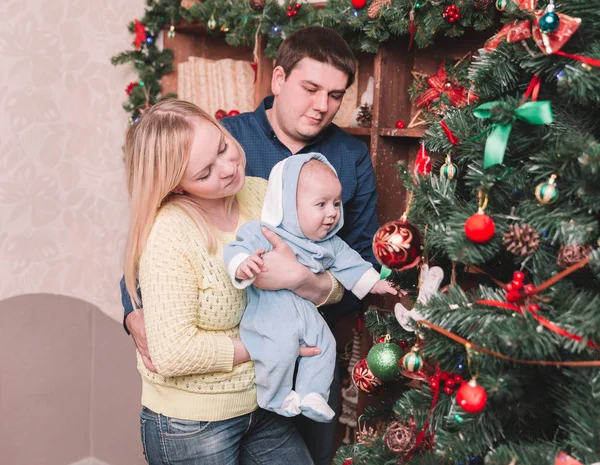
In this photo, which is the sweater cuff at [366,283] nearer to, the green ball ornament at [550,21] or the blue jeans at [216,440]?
the blue jeans at [216,440]

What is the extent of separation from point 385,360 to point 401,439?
0.24m

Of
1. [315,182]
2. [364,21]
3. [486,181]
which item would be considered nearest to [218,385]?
[315,182]

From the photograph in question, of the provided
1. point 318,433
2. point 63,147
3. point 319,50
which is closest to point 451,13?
point 319,50

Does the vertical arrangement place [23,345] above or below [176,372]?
below

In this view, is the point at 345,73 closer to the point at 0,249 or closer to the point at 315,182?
the point at 315,182

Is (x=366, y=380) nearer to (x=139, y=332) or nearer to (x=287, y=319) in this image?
(x=287, y=319)

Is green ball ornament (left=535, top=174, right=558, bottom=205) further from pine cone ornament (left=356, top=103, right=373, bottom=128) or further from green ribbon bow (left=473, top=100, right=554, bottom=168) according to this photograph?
pine cone ornament (left=356, top=103, right=373, bottom=128)

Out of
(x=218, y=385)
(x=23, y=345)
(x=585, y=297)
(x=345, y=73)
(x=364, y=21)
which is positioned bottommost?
(x=23, y=345)

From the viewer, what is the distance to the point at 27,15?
8.00 feet

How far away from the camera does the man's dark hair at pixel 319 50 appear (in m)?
1.92

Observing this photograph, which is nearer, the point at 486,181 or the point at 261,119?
the point at 486,181

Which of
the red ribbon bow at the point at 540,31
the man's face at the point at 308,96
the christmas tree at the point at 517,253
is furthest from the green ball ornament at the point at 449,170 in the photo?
the man's face at the point at 308,96

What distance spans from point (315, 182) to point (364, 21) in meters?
0.76

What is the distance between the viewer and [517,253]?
3.43 ft
